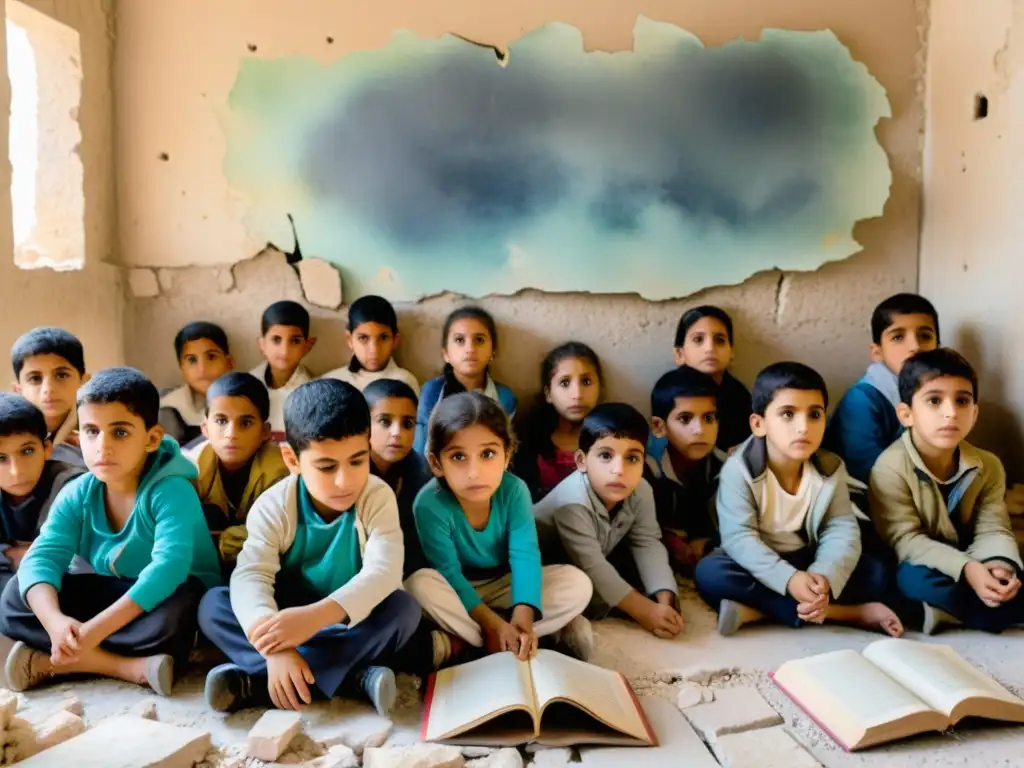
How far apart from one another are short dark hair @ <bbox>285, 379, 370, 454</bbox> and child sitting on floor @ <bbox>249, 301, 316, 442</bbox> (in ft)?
4.05

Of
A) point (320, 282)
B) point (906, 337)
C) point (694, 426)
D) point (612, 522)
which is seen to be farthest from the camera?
point (320, 282)

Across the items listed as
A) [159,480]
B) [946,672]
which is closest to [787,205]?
[946,672]

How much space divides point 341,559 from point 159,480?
517 mm

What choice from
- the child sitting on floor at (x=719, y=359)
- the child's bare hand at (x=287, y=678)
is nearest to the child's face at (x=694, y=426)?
the child sitting on floor at (x=719, y=359)

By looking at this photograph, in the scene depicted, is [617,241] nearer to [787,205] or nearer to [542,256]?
[542,256]

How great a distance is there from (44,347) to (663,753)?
213cm

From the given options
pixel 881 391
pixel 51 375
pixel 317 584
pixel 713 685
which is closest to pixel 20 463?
pixel 51 375

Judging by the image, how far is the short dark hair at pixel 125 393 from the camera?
190cm

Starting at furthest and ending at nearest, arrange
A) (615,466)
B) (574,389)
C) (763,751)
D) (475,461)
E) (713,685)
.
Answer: (574,389), (615,466), (475,461), (713,685), (763,751)

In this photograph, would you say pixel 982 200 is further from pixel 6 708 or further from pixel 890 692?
pixel 6 708

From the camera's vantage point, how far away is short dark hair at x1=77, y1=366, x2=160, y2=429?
1.90 metres

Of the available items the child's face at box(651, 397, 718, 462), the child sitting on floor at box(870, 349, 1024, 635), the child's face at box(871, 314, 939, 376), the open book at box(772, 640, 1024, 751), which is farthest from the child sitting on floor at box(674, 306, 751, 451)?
the open book at box(772, 640, 1024, 751)

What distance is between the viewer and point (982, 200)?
290cm

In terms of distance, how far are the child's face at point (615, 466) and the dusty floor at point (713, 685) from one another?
15.3 inches
